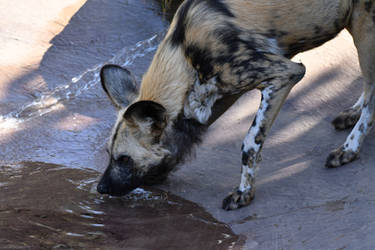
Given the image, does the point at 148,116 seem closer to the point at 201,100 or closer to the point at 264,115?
the point at 201,100

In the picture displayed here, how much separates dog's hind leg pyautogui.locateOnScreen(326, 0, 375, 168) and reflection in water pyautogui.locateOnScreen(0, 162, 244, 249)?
0.92 m

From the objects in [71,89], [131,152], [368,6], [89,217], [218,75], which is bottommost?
[71,89]

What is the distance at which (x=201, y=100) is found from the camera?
3123mm

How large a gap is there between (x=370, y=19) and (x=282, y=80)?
→ 67 cm

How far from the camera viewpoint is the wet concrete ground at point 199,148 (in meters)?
2.83

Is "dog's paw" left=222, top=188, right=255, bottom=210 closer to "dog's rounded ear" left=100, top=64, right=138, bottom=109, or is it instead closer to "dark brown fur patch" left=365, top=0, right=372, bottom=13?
"dog's rounded ear" left=100, top=64, right=138, bottom=109

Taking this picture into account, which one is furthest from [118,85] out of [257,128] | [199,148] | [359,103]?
[359,103]

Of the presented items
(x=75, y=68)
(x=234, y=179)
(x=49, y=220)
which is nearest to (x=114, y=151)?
(x=49, y=220)

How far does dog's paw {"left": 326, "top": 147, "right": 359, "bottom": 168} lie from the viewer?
10.7 feet

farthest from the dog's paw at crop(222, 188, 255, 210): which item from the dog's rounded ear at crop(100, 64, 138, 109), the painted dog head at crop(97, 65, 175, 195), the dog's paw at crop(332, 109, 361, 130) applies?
the dog's paw at crop(332, 109, 361, 130)

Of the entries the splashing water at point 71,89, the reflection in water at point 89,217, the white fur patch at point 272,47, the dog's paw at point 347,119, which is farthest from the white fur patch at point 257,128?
the splashing water at point 71,89

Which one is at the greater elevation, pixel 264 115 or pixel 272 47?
pixel 272 47

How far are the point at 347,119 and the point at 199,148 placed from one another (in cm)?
104

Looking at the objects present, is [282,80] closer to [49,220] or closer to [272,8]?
[272,8]
